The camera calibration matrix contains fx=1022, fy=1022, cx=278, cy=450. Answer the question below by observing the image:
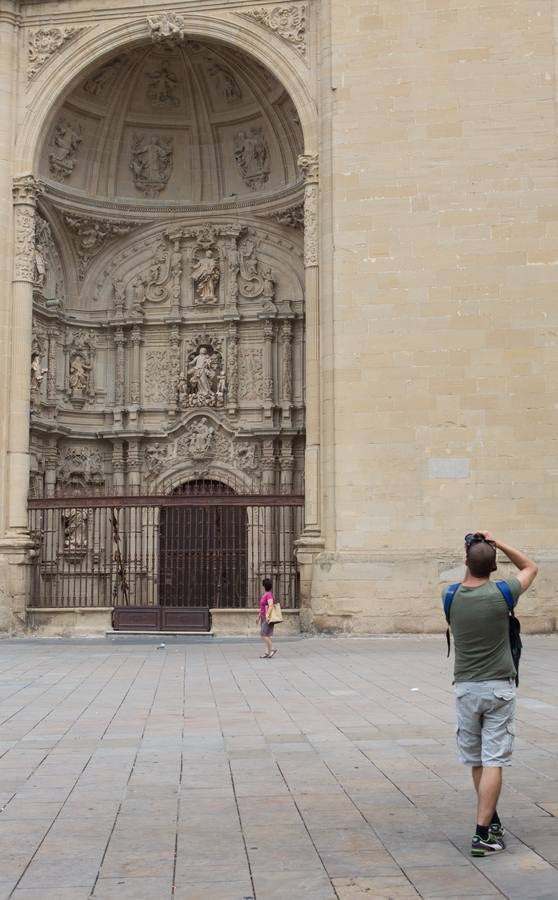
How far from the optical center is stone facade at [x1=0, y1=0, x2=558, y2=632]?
18.9 metres

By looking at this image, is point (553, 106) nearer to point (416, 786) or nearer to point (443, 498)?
point (443, 498)

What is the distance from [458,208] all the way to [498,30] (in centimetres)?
364

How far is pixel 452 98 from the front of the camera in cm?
1984

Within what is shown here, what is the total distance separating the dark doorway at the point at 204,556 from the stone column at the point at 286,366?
360 centimetres

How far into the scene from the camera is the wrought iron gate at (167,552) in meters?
20.4

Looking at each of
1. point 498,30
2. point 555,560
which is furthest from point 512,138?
point 555,560

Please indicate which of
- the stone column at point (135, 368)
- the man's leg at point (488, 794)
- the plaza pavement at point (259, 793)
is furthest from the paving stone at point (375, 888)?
the stone column at point (135, 368)

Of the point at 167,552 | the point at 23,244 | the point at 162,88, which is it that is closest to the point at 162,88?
the point at 162,88

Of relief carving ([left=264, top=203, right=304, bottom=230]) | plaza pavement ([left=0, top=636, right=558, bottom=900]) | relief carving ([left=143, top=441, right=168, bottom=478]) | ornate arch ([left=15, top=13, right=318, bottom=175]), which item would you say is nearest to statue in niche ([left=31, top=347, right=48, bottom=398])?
relief carving ([left=143, top=441, right=168, bottom=478])

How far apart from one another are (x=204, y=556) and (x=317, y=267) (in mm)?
6407

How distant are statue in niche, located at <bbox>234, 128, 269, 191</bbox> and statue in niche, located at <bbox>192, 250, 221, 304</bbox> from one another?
6.73 feet

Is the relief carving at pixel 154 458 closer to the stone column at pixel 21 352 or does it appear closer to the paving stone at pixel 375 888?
the stone column at pixel 21 352

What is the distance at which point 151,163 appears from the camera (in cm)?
2550

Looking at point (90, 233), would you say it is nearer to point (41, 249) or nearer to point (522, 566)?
point (41, 249)
